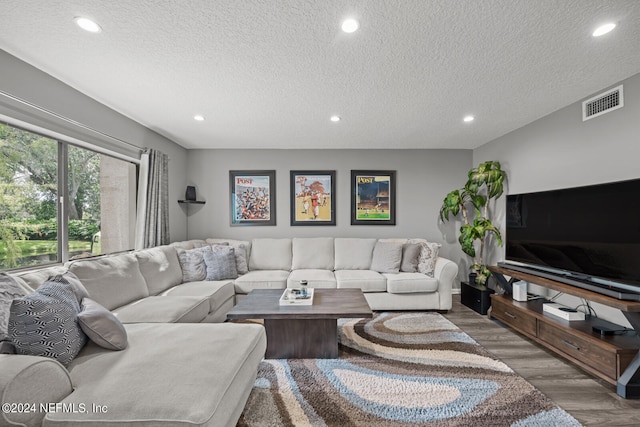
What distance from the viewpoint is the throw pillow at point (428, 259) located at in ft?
12.4

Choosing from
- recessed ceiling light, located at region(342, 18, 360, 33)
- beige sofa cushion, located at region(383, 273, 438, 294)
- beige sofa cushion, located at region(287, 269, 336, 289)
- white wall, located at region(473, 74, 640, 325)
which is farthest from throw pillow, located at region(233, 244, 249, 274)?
white wall, located at region(473, 74, 640, 325)

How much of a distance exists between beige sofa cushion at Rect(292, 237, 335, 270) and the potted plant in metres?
1.93

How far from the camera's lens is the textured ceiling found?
1.56 m

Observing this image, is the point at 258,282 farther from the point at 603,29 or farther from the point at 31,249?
the point at 603,29

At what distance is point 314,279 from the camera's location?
3.58m

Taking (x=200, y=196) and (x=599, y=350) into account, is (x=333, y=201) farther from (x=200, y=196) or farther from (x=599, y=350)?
(x=599, y=350)

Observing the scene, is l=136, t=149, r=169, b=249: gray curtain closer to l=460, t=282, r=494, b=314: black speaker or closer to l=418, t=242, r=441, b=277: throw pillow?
l=418, t=242, r=441, b=277: throw pillow

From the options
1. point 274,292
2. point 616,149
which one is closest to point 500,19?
point 616,149

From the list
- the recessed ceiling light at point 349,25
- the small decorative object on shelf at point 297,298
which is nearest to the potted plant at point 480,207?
the small decorative object on shelf at point 297,298

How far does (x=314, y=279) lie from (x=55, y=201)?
273cm

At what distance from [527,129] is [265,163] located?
372 centimetres

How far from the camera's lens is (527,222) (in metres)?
3.02

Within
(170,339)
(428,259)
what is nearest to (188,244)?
(170,339)

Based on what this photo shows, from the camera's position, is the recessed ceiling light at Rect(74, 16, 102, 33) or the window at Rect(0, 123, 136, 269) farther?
the window at Rect(0, 123, 136, 269)
